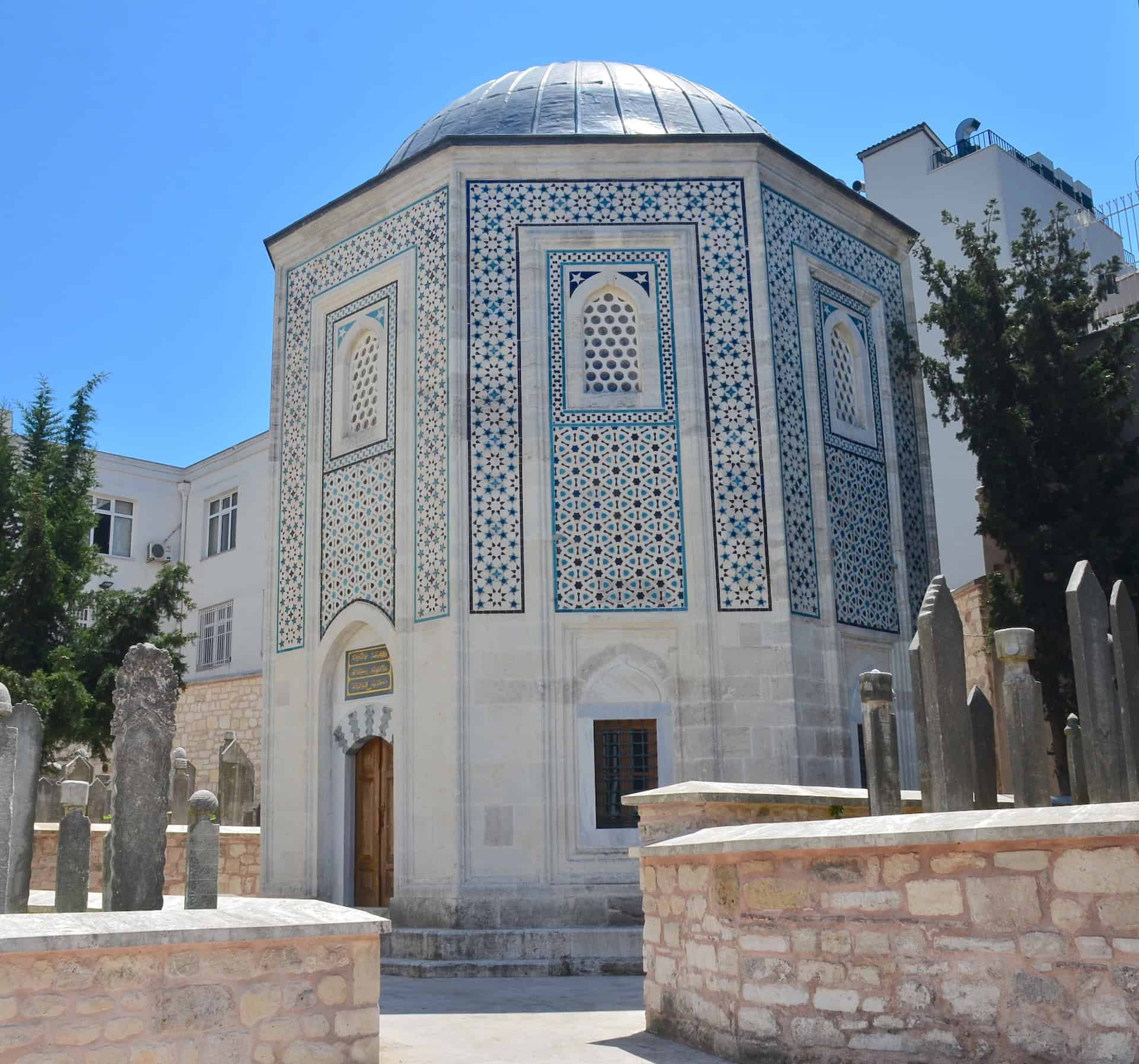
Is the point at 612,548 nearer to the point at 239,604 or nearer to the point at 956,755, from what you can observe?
the point at 956,755

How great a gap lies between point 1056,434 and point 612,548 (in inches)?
184

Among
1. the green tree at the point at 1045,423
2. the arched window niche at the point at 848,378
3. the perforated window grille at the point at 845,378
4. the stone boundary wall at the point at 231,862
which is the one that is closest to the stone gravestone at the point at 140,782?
the stone boundary wall at the point at 231,862

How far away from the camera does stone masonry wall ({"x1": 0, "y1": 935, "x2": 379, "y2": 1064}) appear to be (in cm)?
471

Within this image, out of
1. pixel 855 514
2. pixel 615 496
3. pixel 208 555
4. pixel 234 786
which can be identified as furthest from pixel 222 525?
pixel 855 514

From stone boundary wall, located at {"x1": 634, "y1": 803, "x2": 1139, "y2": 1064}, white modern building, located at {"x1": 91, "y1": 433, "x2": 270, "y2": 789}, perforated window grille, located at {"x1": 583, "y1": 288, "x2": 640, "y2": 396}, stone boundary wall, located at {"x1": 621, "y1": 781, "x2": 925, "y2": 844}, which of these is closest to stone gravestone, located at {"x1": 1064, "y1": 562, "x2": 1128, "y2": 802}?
stone boundary wall, located at {"x1": 621, "y1": 781, "x2": 925, "y2": 844}

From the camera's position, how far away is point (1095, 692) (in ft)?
20.3

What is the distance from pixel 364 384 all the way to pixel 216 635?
1220cm

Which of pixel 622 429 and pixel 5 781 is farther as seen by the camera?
pixel 622 429

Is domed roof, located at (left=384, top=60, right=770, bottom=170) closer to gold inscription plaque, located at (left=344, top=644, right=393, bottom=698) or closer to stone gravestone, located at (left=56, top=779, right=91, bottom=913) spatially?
gold inscription plaque, located at (left=344, top=644, right=393, bottom=698)

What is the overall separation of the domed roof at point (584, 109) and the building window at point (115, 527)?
1353 cm

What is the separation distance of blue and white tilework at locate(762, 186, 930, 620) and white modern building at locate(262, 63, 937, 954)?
0.04 m

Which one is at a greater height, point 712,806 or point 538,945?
point 712,806

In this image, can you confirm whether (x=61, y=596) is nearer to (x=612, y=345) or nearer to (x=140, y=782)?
(x=612, y=345)

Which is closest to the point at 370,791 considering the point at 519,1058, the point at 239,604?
the point at 519,1058
